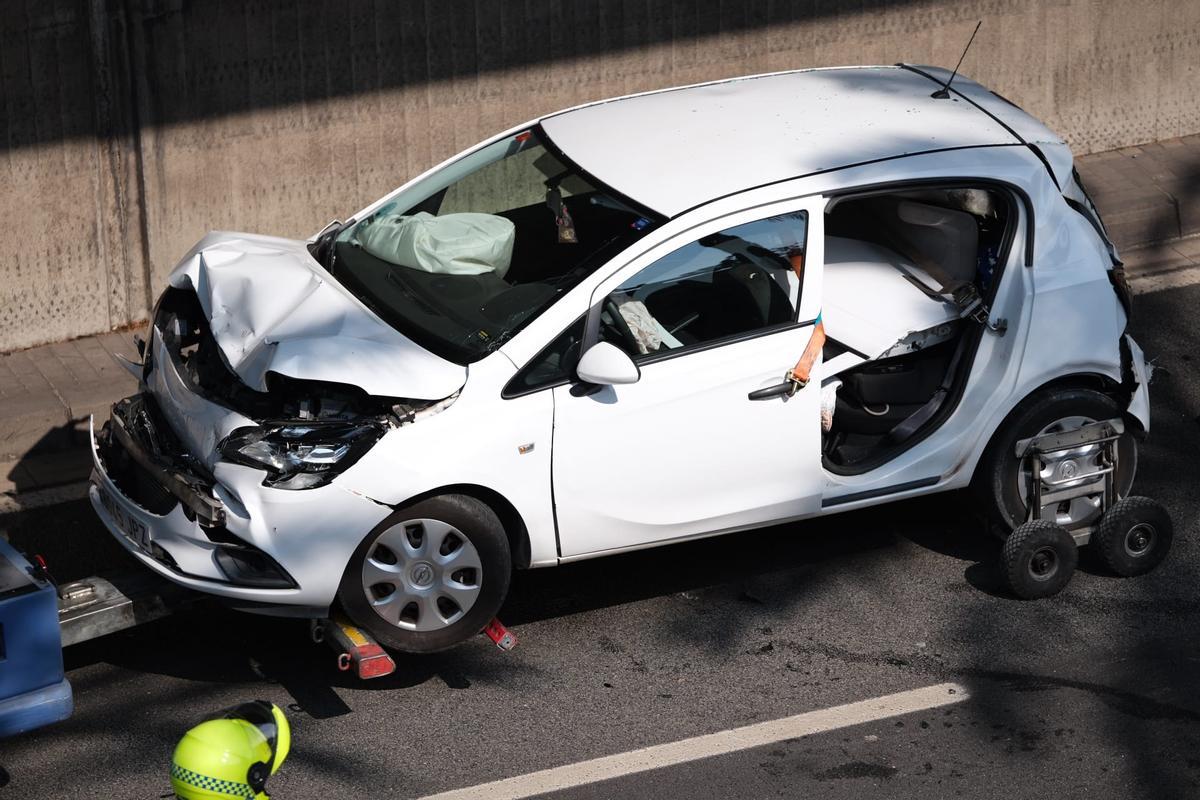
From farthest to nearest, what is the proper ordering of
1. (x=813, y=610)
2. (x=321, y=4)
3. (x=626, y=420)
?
(x=321, y=4) < (x=813, y=610) < (x=626, y=420)

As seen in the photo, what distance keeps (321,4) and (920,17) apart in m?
3.91

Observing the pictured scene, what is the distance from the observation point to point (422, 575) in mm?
5816

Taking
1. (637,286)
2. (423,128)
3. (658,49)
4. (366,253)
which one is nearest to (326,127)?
(423,128)

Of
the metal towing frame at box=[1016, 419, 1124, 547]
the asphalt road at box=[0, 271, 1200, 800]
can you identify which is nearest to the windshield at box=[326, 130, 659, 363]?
the asphalt road at box=[0, 271, 1200, 800]

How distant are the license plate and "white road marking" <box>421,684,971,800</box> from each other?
56.5 inches

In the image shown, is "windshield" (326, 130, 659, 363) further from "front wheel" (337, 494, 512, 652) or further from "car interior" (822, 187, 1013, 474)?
"car interior" (822, 187, 1013, 474)

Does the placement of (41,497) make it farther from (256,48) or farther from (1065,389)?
(1065,389)

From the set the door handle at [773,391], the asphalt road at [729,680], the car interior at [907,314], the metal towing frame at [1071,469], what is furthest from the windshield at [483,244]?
the metal towing frame at [1071,469]

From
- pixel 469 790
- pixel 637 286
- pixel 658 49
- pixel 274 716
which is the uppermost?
pixel 658 49

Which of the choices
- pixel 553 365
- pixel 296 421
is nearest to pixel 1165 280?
pixel 553 365

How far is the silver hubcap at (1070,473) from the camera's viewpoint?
670 centimetres

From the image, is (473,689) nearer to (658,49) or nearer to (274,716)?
(274,716)

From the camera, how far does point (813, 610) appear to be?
6516 mm

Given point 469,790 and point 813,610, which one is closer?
point 469,790
